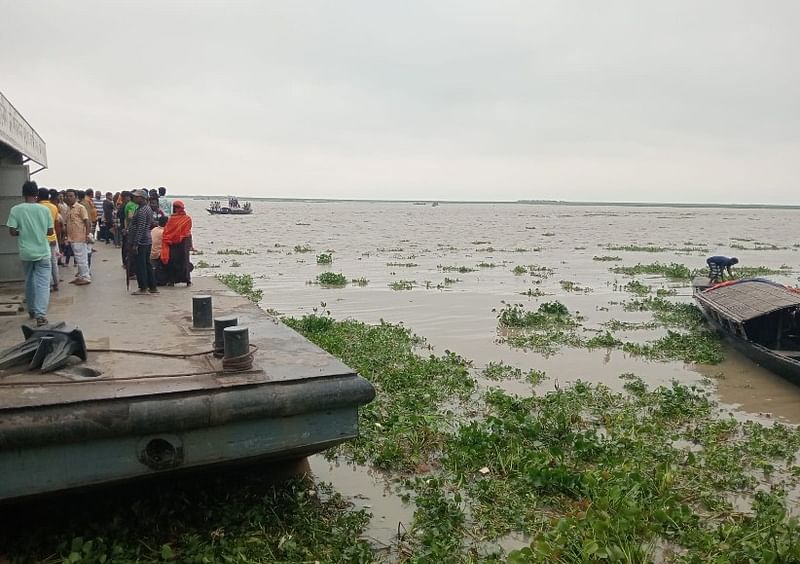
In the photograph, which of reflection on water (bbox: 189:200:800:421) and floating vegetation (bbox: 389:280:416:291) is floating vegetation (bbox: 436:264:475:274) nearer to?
reflection on water (bbox: 189:200:800:421)

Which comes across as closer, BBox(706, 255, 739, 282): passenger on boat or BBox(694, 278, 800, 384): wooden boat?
BBox(694, 278, 800, 384): wooden boat

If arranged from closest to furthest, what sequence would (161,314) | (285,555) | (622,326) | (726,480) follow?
(285,555) → (726,480) → (161,314) → (622,326)

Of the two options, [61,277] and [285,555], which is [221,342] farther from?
[61,277]

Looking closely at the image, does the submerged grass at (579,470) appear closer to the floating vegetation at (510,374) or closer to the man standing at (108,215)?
the floating vegetation at (510,374)

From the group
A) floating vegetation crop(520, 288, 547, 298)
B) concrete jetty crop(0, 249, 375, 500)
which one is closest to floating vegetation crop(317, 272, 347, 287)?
floating vegetation crop(520, 288, 547, 298)

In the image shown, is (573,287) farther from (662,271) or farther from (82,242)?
(82,242)

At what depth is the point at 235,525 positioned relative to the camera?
4.23 meters

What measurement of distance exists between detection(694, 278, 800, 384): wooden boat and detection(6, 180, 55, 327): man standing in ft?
31.4

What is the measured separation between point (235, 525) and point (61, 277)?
7.43 m

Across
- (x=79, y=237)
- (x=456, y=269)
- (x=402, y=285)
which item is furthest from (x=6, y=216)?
(x=456, y=269)

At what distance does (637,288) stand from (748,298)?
25.7ft

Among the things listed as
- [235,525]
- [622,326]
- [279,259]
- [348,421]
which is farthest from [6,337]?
Answer: [279,259]

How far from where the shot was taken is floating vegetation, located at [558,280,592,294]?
1842cm

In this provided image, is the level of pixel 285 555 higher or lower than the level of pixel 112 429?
lower
